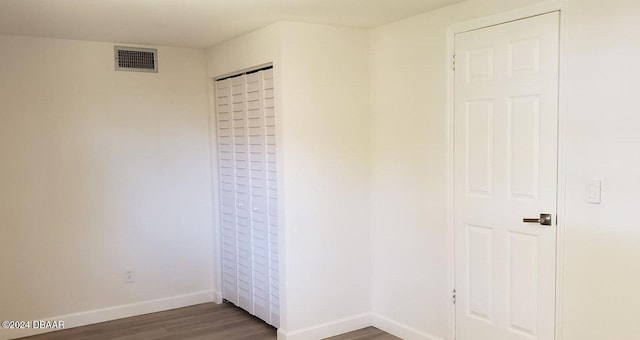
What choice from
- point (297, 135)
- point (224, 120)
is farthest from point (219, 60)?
point (297, 135)

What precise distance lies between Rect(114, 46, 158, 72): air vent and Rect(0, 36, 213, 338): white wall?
5 cm

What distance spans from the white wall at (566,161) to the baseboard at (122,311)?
167cm

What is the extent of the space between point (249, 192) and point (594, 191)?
2.47 metres

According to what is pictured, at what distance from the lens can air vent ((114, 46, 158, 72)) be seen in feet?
13.8

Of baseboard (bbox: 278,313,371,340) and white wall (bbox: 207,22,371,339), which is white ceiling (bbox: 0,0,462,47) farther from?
baseboard (bbox: 278,313,371,340)

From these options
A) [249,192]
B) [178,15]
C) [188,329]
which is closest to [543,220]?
[249,192]

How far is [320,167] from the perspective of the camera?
12.1 ft

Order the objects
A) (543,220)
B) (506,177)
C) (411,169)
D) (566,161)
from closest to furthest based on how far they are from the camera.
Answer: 1. (566,161)
2. (543,220)
3. (506,177)
4. (411,169)

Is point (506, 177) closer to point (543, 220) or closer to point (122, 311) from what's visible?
point (543, 220)

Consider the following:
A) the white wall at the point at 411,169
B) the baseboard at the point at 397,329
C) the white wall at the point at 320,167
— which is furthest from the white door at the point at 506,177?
the white wall at the point at 320,167

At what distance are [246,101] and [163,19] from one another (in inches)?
35.9

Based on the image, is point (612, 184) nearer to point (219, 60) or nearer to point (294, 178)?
point (294, 178)

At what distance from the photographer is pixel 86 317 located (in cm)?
413

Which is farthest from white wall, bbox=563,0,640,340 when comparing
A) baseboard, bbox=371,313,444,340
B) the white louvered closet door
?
the white louvered closet door
